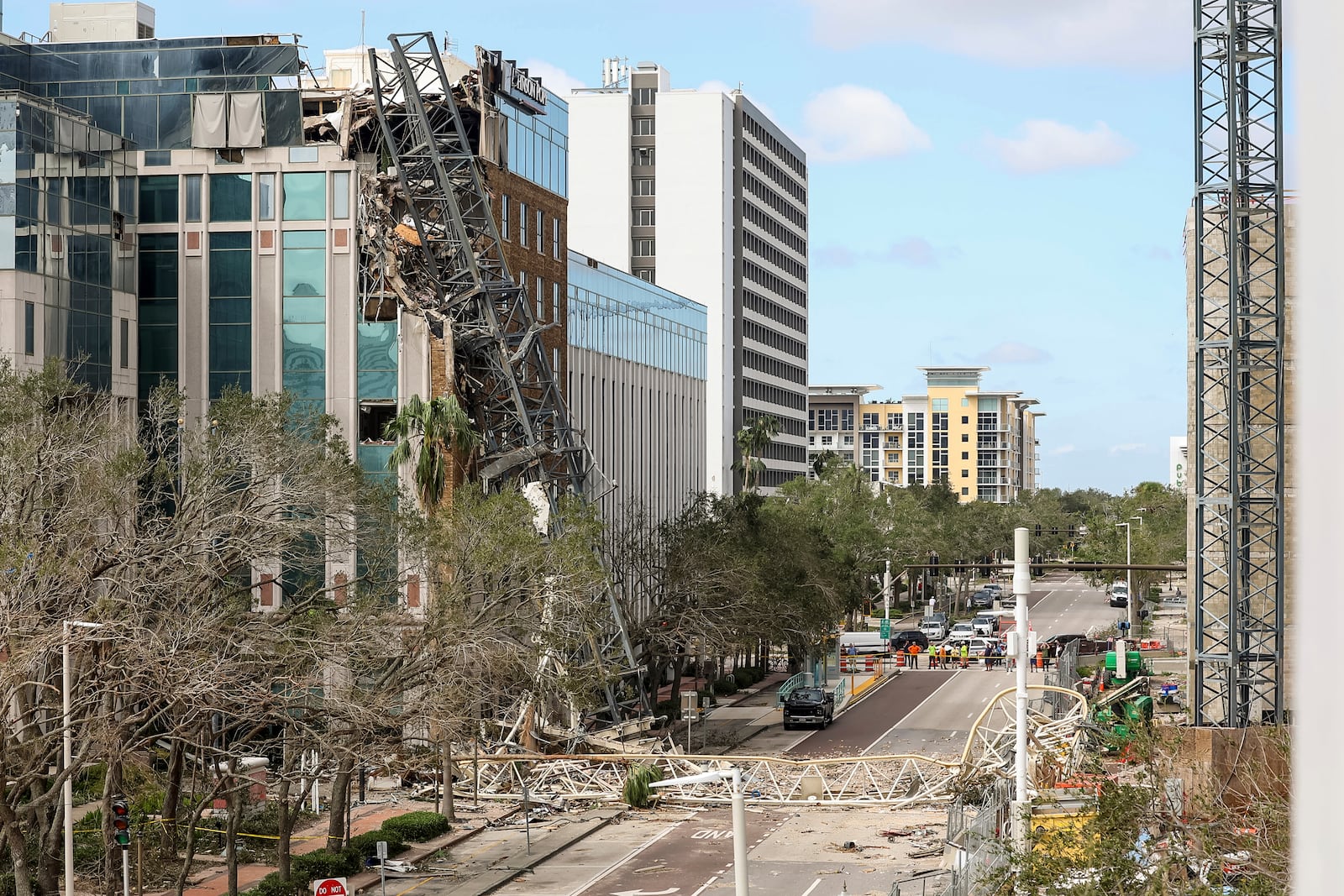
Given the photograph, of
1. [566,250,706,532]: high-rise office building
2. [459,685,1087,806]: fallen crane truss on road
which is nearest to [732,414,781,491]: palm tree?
[566,250,706,532]: high-rise office building

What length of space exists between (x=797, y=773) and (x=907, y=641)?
→ 1952 inches

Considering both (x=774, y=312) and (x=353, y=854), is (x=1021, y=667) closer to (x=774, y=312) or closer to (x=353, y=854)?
(x=353, y=854)

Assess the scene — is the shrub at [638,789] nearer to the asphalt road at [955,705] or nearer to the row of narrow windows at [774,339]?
the asphalt road at [955,705]

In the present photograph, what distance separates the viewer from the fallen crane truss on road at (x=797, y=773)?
4972 centimetres

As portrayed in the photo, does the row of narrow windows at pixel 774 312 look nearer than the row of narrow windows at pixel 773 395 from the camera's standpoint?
No

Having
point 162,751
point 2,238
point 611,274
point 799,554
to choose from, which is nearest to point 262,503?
point 162,751

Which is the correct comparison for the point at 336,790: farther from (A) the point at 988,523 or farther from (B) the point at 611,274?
(A) the point at 988,523

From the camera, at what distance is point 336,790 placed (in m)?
39.0

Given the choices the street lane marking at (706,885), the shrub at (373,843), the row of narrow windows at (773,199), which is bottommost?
the street lane marking at (706,885)

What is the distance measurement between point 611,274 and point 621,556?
891 inches

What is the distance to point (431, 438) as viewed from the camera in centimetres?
5934

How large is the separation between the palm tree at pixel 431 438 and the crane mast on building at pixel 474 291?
3.36 meters

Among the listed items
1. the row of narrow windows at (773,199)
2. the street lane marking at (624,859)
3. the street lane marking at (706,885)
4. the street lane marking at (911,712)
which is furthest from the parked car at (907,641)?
the street lane marking at (706,885)

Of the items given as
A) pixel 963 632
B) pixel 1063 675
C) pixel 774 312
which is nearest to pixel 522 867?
pixel 1063 675
